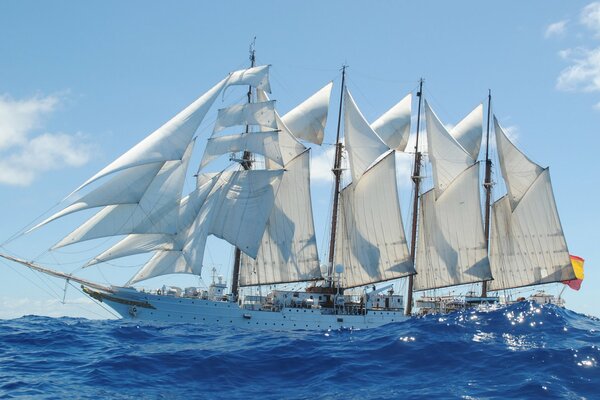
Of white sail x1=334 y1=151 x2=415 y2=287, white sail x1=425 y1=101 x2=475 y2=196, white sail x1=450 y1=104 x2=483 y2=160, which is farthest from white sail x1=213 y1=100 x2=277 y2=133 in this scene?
white sail x1=450 y1=104 x2=483 y2=160

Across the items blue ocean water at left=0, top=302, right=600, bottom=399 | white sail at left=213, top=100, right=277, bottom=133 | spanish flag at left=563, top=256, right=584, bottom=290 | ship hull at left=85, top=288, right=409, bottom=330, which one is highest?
white sail at left=213, top=100, right=277, bottom=133

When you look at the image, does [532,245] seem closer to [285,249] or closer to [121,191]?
[285,249]

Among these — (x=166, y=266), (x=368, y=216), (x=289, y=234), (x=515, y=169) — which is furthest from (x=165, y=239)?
(x=515, y=169)

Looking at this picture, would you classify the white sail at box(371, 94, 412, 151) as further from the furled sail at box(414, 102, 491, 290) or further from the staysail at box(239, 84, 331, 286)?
the staysail at box(239, 84, 331, 286)

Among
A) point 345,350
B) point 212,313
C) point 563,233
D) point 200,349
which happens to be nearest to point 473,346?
point 345,350

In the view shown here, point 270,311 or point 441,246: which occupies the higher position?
point 441,246

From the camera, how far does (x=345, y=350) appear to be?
26453 mm

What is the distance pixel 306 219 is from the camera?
2041 inches

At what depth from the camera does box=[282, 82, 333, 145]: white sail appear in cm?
5444

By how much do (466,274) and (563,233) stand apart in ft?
30.7

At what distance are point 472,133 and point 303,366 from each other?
4353 centimetres

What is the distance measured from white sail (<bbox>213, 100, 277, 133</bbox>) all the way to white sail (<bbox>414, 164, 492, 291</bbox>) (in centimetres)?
1777

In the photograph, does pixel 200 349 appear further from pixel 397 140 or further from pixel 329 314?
pixel 397 140

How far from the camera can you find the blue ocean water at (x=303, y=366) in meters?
19.6
